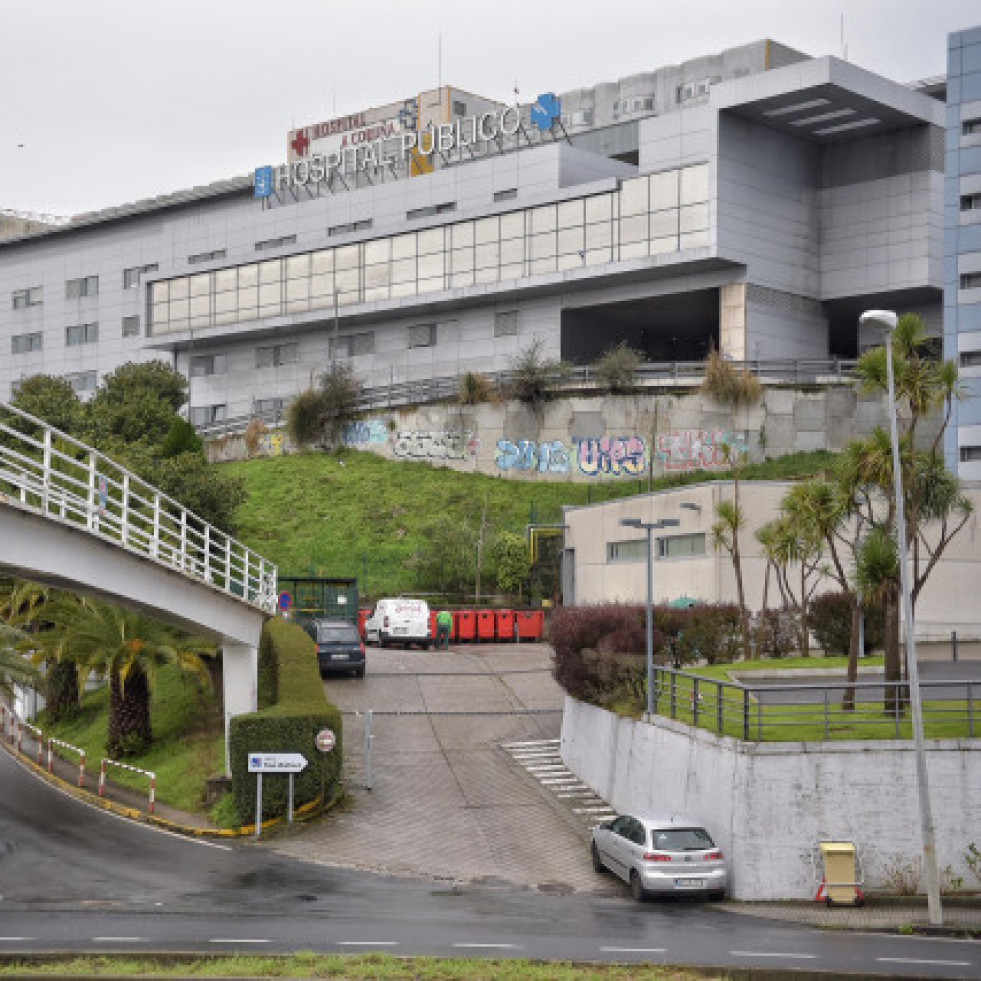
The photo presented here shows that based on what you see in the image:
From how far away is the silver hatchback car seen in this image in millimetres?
25719

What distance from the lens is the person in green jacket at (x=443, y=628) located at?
5531 centimetres

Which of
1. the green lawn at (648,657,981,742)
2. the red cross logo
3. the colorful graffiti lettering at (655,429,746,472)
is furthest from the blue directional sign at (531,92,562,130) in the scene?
the green lawn at (648,657,981,742)

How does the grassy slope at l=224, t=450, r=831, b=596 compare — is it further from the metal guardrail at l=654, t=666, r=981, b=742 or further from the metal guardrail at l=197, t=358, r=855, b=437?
the metal guardrail at l=654, t=666, r=981, b=742

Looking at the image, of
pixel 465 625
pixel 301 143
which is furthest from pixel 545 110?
pixel 465 625

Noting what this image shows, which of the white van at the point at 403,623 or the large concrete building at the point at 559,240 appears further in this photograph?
the large concrete building at the point at 559,240

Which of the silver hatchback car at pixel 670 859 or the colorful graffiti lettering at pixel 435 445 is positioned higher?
the colorful graffiti lettering at pixel 435 445

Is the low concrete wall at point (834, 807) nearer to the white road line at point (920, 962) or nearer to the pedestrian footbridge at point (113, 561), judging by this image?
the white road line at point (920, 962)

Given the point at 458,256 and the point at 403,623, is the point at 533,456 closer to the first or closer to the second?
the point at 458,256

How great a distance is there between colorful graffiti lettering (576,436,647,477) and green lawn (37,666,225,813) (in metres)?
31.3

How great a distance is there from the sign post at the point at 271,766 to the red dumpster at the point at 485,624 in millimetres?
25692

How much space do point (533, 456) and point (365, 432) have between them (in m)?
9.94

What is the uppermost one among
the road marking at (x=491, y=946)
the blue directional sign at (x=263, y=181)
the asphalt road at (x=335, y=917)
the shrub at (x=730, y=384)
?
the blue directional sign at (x=263, y=181)

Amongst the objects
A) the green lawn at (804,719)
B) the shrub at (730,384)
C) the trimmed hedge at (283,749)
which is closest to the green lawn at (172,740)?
the trimmed hedge at (283,749)

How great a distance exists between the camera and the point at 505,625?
5784 cm
